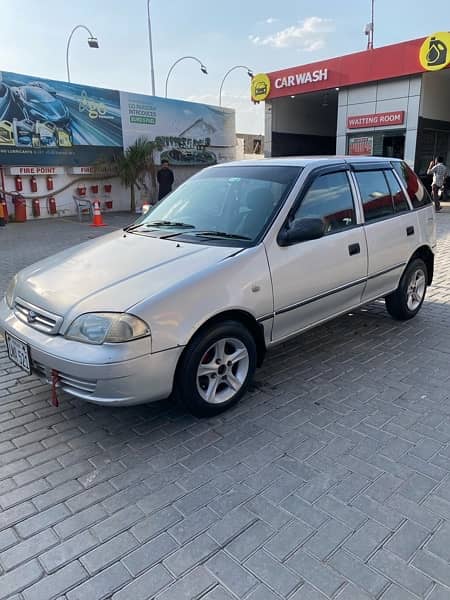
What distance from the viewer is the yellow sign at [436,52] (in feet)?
49.8

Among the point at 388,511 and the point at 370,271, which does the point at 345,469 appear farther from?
the point at 370,271

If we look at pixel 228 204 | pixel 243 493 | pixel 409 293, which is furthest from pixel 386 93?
pixel 243 493

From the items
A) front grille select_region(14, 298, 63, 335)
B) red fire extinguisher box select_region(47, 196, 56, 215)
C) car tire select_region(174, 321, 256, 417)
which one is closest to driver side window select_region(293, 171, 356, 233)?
car tire select_region(174, 321, 256, 417)

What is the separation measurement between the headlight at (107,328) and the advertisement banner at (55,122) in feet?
47.0

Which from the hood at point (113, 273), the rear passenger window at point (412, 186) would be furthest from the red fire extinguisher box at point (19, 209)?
the rear passenger window at point (412, 186)

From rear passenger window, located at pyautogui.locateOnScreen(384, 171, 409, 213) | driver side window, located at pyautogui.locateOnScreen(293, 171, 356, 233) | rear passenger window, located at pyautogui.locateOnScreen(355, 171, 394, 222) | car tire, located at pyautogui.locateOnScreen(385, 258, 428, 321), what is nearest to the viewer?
driver side window, located at pyautogui.locateOnScreen(293, 171, 356, 233)

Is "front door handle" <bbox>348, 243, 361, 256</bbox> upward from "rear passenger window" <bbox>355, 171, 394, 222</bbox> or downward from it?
downward

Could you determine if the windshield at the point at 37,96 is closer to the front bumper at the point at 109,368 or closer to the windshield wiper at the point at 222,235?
the windshield wiper at the point at 222,235

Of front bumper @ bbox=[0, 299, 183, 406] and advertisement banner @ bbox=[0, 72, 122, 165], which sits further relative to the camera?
advertisement banner @ bbox=[0, 72, 122, 165]

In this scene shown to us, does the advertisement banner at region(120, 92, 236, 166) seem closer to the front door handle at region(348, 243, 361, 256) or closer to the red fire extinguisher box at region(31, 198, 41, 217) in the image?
the red fire extinguisher box at region(31, 198, 41, 217)

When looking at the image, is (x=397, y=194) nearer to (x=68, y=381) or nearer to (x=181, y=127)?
(x=68, y=381)

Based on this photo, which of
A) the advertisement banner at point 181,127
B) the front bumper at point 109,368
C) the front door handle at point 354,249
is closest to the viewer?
the front bumper at point 109,368

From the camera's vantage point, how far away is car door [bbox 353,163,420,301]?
441cm

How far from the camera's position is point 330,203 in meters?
4.01
